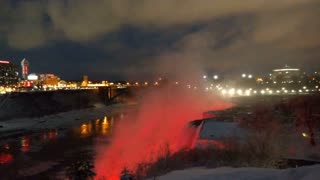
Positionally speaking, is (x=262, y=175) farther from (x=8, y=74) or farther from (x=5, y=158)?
(x=8, y=74)

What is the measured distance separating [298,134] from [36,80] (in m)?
170

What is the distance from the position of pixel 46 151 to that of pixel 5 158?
4.63 m

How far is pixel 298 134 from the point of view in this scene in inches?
1451

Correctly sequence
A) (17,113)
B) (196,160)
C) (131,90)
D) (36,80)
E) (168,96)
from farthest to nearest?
1. (36,80)
2. (131,90)
3. (168,96)
4. (17,113)
5. (196,160)

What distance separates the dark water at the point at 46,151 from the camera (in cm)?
3120

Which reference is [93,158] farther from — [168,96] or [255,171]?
[168,96]

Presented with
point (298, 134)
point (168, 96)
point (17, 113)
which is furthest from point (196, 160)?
point (168, 96)

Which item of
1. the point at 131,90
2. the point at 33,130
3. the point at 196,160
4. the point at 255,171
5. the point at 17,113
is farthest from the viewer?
the point at 131,90

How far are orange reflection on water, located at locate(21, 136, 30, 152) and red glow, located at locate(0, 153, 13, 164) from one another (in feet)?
9.62

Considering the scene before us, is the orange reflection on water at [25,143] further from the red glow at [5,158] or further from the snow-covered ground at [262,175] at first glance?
the snow-covered ground at [262,175]

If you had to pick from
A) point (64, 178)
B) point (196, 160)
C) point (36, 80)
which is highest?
point (36, 80)

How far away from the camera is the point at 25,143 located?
48094mm

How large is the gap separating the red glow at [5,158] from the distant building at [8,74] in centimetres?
14229

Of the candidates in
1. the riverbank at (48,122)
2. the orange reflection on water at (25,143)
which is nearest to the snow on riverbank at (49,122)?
the riverbank at (48,122)
